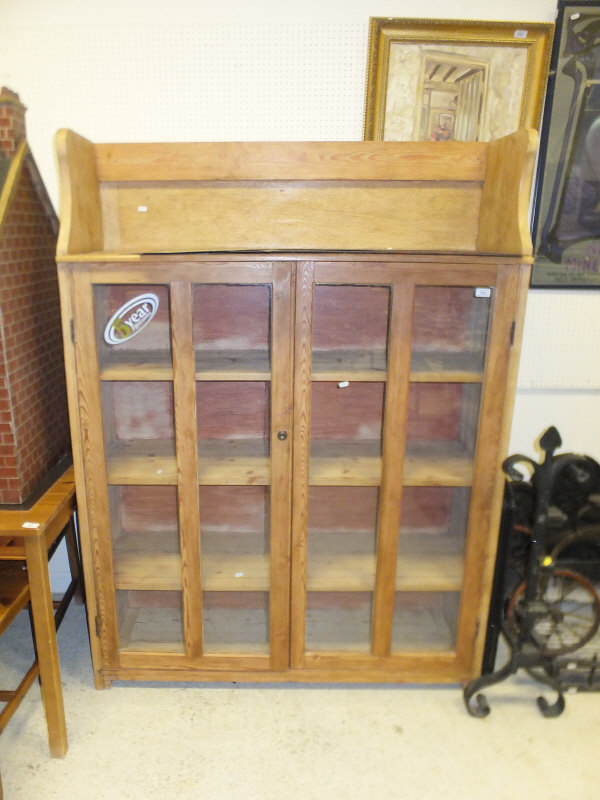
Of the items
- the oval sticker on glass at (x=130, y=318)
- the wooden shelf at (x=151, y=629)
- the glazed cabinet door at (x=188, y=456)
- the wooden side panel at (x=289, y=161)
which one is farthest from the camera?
the wooden shelf at (x=151, y=629)

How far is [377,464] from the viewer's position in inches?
81.3

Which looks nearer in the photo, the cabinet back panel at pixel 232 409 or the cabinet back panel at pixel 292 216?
the cabinet back panel at pixel 292 216

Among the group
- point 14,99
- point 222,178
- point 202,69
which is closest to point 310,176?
point 222,178

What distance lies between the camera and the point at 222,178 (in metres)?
2.05

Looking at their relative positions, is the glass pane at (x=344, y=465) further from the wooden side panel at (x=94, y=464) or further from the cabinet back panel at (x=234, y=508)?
the wooden side panel at (x=94, y=464)

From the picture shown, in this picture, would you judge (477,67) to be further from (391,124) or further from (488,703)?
(488,703)

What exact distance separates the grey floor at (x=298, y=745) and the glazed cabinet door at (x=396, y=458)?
0.51 ft

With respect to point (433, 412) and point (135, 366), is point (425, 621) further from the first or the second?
point (135, 366)

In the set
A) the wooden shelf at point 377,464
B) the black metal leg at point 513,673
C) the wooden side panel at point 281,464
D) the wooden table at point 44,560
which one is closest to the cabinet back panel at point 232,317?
the wooden side panel at point 281,464

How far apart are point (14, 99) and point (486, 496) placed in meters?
2.23

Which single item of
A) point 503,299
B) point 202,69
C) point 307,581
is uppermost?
point 202,69

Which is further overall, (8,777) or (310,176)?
(310,176)

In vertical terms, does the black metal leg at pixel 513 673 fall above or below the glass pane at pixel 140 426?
below

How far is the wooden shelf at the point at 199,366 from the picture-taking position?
1.85 m
